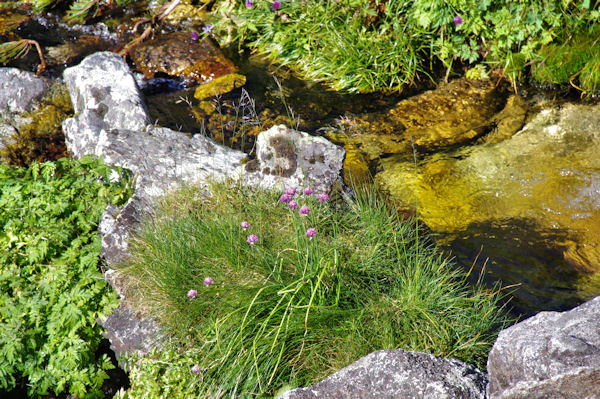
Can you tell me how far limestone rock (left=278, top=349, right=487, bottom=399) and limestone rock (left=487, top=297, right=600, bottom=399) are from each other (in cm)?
14

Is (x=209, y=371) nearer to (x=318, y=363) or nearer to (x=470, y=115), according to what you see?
(x=318, y=363)

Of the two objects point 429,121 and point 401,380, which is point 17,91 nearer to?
point 429,121

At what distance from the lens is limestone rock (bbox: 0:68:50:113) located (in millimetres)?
5766

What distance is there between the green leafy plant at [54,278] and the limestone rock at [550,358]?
2560mm

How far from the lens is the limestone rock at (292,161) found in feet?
13.7

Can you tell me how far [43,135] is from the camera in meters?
5.71

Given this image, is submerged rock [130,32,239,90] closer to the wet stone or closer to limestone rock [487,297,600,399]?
the wet stone

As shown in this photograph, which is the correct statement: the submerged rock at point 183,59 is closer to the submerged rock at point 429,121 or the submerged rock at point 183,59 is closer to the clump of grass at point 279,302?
the submerged rock at point 429,121

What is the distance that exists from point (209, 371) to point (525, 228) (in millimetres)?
3210

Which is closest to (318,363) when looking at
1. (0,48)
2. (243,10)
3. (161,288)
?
(161,288)

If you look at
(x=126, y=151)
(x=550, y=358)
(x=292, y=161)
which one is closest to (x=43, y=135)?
(x=126, y=151)

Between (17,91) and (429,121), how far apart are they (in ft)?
16.2

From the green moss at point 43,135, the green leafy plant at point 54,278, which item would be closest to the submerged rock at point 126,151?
the green leafy plant at point 54,278

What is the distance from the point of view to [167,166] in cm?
436
